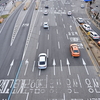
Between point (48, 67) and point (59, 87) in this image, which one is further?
point (48, 67)

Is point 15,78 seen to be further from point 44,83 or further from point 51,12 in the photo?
point 51,12

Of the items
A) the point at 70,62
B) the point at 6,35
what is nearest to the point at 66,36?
the point at 70,62

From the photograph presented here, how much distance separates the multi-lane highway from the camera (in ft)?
78.6

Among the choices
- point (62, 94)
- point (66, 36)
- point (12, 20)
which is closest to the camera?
point (62, 94)

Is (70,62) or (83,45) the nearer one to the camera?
(70,62)

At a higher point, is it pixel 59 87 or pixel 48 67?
pixel 48 67

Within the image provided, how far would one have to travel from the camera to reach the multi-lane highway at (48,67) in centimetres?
2397

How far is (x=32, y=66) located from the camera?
3052 centimetres

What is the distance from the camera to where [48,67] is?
30000 mm

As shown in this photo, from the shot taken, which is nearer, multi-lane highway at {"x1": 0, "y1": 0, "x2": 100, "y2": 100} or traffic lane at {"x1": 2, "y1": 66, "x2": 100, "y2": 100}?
traffic lane at {"x1": 2, "y1": 66, "x2": 100, "y2": 100}

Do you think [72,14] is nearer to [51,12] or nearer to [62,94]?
[51,12]

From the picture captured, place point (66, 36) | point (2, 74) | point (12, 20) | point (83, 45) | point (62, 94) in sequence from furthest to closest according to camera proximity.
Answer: point (12, 20) < point (66, 36) < point (83, 45) < point (2, 74) < point (62, 94)

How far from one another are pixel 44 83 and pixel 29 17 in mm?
42760

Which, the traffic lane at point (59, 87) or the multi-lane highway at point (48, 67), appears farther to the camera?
the multi-lane highway at point (48, 67)
